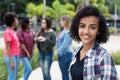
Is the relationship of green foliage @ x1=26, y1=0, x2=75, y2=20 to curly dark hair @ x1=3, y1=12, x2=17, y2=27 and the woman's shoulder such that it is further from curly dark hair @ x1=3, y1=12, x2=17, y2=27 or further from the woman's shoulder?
the woman's shoulder

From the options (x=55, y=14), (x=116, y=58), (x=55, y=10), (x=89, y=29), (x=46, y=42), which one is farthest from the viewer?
(x=55, y=10)

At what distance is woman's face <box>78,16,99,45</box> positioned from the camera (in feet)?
10.8

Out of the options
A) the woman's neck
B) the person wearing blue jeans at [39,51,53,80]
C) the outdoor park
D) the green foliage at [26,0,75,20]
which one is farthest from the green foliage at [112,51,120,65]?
the green foliage at [26,0,75,20]

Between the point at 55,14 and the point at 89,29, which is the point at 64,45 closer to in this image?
the point at 89,29

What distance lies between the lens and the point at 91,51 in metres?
3.22

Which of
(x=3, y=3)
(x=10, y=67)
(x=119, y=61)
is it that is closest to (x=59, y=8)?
(x=3, y=3)

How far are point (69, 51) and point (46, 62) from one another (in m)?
0.59

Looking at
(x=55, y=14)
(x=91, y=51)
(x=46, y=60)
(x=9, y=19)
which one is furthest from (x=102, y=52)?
(x=55, y=14)

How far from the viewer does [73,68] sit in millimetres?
3350

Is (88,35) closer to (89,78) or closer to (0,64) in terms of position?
(89,78)

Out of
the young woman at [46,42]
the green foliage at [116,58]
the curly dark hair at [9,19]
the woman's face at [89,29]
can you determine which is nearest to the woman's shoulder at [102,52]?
the woman's face at [89,29]

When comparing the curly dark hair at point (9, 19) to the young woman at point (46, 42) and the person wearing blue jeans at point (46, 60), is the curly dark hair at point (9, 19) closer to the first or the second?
the young woman at point (46, 42)

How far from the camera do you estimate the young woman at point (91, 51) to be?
3.09 metres

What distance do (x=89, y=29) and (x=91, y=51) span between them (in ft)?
0.67
